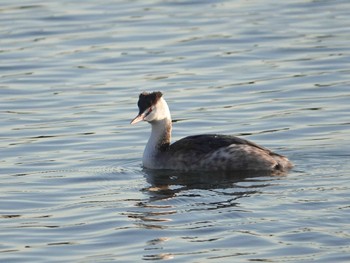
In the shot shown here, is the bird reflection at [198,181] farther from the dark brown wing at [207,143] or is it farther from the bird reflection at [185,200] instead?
the dark brown wing at [207,143]

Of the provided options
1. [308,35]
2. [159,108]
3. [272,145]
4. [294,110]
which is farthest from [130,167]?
[308,35]

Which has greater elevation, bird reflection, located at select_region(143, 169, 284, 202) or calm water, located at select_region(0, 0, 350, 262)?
calm water, located at select_region(0, 0, 350, 262)

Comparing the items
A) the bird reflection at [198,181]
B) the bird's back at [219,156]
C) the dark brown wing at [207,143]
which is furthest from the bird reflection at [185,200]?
the dark brown wing at [207,143]

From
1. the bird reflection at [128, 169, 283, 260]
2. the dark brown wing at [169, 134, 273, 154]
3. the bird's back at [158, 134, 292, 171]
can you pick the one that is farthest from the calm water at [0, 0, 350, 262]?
Result: the dark brown wing at [169, 134, 273, 154]

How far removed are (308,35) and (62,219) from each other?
1062cm

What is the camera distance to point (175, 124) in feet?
56.0

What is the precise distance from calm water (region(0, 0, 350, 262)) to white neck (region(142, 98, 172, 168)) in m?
0.23

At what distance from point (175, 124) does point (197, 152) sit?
2.40 meters

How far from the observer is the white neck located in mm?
14961

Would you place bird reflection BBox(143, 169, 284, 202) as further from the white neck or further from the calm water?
the white neck

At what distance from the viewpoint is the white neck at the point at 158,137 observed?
15.0 meters

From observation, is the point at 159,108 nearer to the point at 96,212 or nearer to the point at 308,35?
the point at 96,212

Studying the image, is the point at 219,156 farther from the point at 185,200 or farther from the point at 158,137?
the point at 185,200

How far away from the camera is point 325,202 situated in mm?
12148
